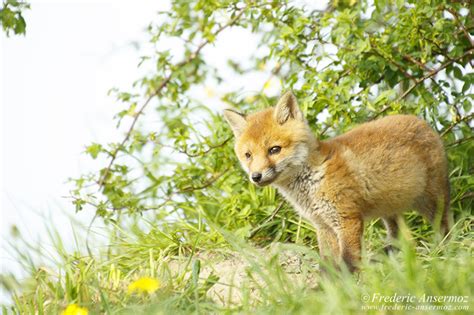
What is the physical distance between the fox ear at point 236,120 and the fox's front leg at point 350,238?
40.7 inches

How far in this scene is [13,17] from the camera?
19.9 feet

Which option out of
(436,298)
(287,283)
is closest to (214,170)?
(287,283)

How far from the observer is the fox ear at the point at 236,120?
5.64 meters

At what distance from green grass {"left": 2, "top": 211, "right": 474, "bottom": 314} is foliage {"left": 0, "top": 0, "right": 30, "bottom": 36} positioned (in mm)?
1779

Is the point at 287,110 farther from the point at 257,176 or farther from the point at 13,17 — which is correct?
the point at 13,17

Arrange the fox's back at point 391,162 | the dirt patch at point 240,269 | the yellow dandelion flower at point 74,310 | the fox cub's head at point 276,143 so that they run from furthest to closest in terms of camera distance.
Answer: the fox's back at point 391,162
the fox cub's head at point 276,143
the dirt patch at point 240,269
the yellow dandelion flower at point 74,310

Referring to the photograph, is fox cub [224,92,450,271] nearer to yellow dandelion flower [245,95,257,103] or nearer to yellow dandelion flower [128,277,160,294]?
yellow dandelion flower [128,277,160,294]

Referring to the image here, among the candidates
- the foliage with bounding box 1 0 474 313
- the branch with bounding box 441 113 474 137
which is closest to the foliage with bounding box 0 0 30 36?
the foliage with bounding box 1 0 474 313

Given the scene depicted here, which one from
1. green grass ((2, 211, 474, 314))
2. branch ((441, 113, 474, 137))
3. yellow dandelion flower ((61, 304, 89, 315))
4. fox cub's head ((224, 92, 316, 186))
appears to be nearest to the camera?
green grass ((2, 211, 474, 314))

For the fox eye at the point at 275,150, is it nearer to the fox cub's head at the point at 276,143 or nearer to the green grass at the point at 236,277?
the fox cub's head at the point at 276,143

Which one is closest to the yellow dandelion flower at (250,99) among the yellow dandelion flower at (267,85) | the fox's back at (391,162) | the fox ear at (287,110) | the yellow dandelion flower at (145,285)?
the yellow dandelion flower at (267,85)

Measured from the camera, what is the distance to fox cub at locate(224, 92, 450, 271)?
5238 mm

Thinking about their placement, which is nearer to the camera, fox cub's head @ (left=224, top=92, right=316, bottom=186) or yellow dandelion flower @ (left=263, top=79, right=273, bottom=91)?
fox cub's head @ (left=224, top=92, right=316, bottom=186)

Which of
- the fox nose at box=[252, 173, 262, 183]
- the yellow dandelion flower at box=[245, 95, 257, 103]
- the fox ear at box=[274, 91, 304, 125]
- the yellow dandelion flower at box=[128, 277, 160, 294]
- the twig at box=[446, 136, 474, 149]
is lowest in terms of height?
the twig at box=[446, 136, 474, 149]
